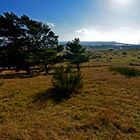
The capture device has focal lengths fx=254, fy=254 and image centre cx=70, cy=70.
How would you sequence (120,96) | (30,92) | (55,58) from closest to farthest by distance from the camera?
1. (120,96)
2. (30,92)
3. (55,58)

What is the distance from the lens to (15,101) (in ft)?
45.1

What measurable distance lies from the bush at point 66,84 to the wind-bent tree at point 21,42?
1919 cm

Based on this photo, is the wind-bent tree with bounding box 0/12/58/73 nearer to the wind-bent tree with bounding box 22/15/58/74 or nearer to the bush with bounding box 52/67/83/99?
the wind-bent tree with bounding box 22/15/58/74

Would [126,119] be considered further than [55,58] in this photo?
No

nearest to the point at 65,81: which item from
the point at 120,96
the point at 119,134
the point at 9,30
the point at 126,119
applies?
the point at 120,96

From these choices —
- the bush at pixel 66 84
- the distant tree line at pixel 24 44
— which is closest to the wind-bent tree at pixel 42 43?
the distant tree line at pixel 24 44

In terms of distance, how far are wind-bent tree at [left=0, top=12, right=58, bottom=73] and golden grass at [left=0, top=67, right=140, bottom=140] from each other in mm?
18983

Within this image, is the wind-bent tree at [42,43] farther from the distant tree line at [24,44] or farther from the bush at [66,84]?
the bush at [66,84]

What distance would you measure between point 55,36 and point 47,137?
30.1m

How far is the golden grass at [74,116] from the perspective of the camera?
911 cm

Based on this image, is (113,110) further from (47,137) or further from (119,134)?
(47,137)

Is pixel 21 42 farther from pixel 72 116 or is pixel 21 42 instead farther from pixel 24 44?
pixel 72 116

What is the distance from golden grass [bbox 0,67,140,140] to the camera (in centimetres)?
911

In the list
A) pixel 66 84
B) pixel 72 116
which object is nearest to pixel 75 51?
pixel 66 84
